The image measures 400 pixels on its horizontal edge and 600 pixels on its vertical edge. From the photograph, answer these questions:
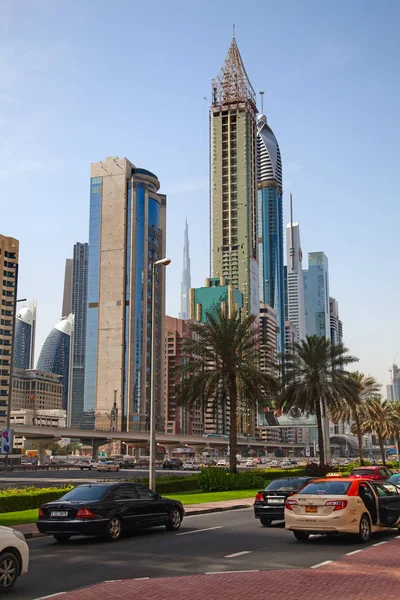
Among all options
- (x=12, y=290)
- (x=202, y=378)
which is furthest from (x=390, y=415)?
(x=12, y=290)

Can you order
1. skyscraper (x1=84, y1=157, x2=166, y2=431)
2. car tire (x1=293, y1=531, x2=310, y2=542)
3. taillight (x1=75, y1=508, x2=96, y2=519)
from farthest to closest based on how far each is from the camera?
skyscraper (x1=84, y1=157, x2=166, y2=431)
car tire (x1=293, y1=531, x2=310, y2=542)
taillight (x1=75, y1=508, x2=96, y2=519)

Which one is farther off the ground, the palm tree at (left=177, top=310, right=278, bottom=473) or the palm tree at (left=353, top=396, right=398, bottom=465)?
the palm tree at (left=177, top=310, right=278, bottom=473)

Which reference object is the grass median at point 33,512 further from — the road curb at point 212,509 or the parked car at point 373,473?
the parked car at point 373,473

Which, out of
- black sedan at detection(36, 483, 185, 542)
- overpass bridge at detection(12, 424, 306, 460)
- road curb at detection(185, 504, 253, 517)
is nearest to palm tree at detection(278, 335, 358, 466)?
road curb at detection(185, 504, 253, 517)

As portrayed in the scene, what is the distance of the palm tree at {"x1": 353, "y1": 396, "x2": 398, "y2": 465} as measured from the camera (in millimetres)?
74625

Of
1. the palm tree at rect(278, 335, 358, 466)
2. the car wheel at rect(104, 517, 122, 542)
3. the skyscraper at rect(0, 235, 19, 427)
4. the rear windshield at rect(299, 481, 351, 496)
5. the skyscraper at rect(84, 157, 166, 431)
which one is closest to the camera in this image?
the rear windshield at rect(299, 481, 351, 496)

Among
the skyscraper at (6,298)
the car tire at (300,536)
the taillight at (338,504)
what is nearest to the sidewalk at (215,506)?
the car tire at (300,536)

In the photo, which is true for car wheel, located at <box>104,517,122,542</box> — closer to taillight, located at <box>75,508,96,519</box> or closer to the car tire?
taillight, located at <box>75,508,96,519</box>

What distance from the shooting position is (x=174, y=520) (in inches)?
745

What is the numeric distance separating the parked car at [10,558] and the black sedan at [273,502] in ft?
35.0

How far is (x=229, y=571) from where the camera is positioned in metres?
12.0

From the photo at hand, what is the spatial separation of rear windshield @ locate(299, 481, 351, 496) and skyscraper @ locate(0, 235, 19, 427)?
13862 centimetres

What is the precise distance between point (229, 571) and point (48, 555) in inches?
179

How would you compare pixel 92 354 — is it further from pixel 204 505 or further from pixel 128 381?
pixel 204 505
